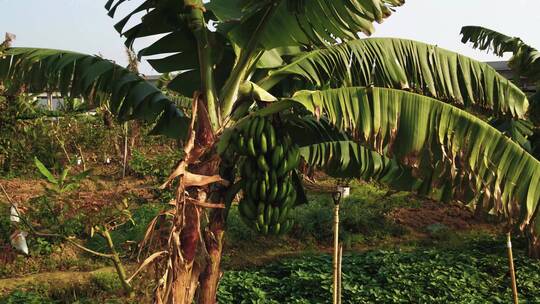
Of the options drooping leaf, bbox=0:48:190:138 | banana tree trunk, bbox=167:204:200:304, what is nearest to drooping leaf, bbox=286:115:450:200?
drooping leaf, bbox=0:48:190:138

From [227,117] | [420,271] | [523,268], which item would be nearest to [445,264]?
[420,271]

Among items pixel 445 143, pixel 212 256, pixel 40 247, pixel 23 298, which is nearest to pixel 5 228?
pixel 40 247

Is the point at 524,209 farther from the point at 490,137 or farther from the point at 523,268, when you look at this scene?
the point at 523,268

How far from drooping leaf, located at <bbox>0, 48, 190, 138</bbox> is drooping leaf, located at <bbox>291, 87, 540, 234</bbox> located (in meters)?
1.58

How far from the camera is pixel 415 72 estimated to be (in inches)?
139

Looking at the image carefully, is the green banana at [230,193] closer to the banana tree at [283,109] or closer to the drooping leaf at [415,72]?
the banana tree at [283,109]

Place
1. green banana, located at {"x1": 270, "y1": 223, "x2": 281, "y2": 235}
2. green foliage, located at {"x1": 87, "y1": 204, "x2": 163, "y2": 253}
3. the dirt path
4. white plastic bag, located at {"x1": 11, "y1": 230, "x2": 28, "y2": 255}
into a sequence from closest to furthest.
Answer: green banana, located at {"x1": 270, "y1": 223, "x2": 281, "y2": 235} < white plastic bag, located at {"x1": 11, "y1": 230, "x2": 28, "y2": 255} < the dirt path < green foliage, located at {"x1": 87, "y1": 204, "x2": 163, "y2": 253}

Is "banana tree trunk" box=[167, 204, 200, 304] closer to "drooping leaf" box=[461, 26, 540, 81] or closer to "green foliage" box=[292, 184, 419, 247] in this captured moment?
"green foliage" box=[292, 184, 419, 247]

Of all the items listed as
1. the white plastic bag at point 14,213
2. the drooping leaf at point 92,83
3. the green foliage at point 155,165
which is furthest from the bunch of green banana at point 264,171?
the green foliage at point 155,165

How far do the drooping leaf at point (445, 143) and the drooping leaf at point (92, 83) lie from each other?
5.18ft

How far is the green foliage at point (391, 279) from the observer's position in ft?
19.0

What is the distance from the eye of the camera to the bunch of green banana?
3.06 meters

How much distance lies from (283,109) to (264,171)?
40cm

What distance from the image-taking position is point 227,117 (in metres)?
3.57
